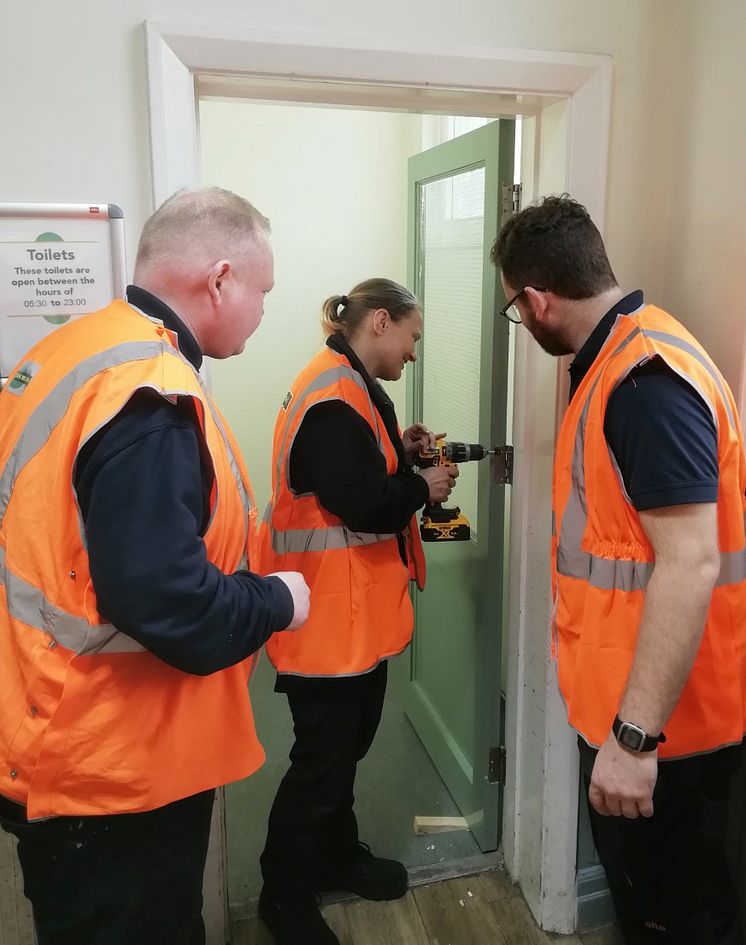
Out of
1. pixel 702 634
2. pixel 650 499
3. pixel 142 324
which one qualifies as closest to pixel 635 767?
pixel 702 634

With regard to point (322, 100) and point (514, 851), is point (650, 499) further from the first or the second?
point (514, 851)

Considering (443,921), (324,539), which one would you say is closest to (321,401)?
(324,539)

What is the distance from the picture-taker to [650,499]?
1101 millimetres

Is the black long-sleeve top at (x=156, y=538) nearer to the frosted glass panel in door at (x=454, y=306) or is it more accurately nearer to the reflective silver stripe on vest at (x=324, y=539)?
the reflective silver stripe on vest at (x=324, y=539)

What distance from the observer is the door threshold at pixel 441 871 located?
2.02m

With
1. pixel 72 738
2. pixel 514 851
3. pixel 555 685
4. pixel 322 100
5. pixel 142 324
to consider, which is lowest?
pixel 514 851

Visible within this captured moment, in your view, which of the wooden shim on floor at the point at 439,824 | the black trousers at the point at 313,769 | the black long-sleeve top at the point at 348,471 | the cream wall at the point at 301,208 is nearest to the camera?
the black long-sleeve top at the point at 348,471

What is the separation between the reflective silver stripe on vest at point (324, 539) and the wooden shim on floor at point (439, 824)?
1082mm

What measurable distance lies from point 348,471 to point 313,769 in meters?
Answer: 0.73

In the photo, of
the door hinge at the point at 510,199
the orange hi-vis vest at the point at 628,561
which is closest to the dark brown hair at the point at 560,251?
the orange hi-vis vest at the point at 628,561

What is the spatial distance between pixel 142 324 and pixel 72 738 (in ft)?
1.84

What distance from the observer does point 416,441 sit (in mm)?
2006

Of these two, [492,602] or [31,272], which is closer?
[31,272]

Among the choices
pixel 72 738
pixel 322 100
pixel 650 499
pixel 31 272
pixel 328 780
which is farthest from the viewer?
pixel 328 780
